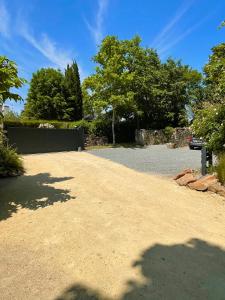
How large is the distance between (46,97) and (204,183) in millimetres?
27031

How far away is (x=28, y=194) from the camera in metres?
7.10

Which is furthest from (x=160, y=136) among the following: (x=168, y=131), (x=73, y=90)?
(x=73, y=90)

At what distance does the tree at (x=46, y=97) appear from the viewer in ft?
106

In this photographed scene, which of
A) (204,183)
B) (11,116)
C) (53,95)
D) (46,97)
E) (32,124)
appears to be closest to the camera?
(204,183)

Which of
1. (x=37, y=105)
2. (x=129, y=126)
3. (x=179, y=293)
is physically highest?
(x=37, y=105)

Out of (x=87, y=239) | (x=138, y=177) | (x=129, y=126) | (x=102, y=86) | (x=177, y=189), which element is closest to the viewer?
(x=87, y=239)

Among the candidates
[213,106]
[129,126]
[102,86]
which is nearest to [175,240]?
[213,106]

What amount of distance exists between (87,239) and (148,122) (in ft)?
82.1

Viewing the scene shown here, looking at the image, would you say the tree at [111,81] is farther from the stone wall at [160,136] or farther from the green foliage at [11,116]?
the green foliage at [11,116]

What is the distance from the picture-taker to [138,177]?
9.33m

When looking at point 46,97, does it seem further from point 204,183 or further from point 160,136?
point 204,183

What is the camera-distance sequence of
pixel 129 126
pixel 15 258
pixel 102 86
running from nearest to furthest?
1. pixel 15 258
2. pixel 102 86
3. pixel 129 126

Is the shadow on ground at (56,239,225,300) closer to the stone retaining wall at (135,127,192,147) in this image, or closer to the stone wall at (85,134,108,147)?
the stone wall at (85,134,108,147)

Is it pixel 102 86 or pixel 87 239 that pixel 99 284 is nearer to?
pixel 87 239
